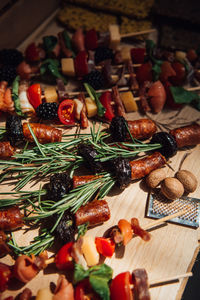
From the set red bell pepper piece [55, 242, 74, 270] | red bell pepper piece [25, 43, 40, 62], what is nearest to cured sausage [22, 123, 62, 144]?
red bell pepper piece [55, 242, 74, 270]

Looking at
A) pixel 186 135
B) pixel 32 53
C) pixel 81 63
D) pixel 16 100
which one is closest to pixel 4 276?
pixel 16 100

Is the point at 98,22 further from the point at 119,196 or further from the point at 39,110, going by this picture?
the point at 119,196

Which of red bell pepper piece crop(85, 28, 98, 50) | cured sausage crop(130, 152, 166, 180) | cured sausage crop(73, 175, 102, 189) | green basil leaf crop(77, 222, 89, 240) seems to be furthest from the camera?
red bell pepper piece crop(85, 28, 98, 50)

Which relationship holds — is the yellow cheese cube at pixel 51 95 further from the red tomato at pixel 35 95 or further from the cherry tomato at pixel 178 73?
the cherry tomato at pixel 178 73

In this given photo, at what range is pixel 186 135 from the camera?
3275 mm

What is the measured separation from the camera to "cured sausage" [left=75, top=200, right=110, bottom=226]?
8.87ft

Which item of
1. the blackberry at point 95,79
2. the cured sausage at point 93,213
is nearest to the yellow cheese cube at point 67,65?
the blackberry at point 95,79

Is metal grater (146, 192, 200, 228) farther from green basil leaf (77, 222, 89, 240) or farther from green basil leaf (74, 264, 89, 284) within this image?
green basil leaf (74, 264, 89, 284)

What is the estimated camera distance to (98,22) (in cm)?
461

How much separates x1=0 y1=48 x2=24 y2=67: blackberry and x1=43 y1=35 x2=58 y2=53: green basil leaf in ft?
1.48

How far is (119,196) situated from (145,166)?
496 mm

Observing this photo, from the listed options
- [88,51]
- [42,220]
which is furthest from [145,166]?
[88,51]

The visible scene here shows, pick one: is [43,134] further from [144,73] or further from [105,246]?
[144,73]

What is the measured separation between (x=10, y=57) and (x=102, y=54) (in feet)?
4.71
